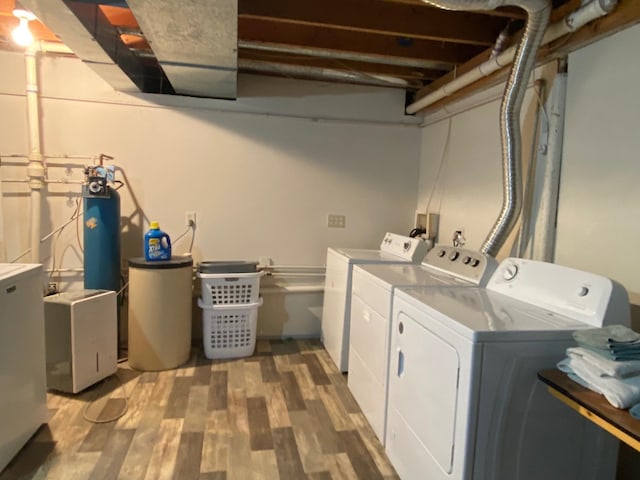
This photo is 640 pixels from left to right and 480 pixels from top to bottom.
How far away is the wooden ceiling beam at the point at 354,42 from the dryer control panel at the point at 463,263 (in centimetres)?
136

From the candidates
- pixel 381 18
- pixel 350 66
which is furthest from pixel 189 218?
pixel 381 18

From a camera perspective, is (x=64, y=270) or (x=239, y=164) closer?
(x=64, y=270)

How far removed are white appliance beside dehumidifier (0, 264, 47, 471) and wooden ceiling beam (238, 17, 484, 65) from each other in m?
1.90

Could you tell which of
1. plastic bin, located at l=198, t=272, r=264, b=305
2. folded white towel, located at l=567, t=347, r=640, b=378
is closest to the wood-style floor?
plastic bin, located at l=198, t=272, r=264, b=305

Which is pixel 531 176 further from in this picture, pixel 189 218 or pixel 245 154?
pixel 189 218

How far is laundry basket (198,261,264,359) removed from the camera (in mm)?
3045

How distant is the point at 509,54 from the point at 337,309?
6.34 feet

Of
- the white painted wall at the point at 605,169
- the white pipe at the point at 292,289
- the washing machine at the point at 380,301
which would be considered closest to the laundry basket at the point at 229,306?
the white pipe at the point at 292,289

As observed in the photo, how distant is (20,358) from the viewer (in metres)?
1.86

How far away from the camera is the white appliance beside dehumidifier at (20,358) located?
1.75 m

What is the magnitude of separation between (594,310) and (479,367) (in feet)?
1.64

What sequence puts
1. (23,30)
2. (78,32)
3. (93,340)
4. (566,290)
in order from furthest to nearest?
(23,30), (93,340), (78,32), (566,290)

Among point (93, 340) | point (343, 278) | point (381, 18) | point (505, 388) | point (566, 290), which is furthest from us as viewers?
point (343, 278)

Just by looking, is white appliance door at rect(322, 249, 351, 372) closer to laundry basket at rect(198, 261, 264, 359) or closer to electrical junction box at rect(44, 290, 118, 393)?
laundry basket at rect(198, 261, 264, 359)
